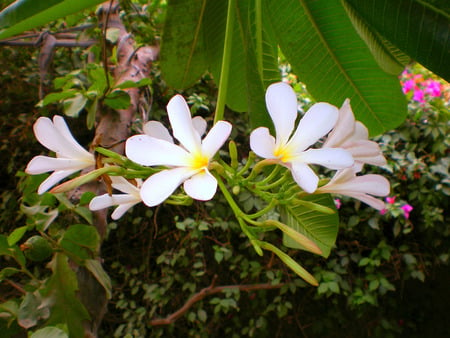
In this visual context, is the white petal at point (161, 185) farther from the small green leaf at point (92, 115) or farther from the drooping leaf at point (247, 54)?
the small green leaf at point (92, 115)

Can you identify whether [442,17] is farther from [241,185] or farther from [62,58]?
[62,58]

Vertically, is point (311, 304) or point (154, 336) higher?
point (154, 336)

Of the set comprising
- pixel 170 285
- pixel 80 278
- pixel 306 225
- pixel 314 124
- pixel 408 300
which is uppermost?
pixel 314 124

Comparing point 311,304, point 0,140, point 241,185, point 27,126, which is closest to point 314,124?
point 241,185

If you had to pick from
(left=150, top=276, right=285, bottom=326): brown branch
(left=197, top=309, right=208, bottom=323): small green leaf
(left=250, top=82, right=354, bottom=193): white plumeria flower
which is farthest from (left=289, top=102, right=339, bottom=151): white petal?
(left=197, top=309, right=208, bottom=323): small green leaf

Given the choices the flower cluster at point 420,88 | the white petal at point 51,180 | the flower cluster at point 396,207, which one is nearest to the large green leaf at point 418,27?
the white petal at point 51,180

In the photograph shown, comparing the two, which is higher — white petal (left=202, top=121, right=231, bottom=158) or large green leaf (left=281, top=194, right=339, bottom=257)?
white petal (left=202, top=121, right=231, bottom=158)

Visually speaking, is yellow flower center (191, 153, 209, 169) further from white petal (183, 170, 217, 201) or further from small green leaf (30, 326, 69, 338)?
small green leaf (30, 326, 69, 338)
